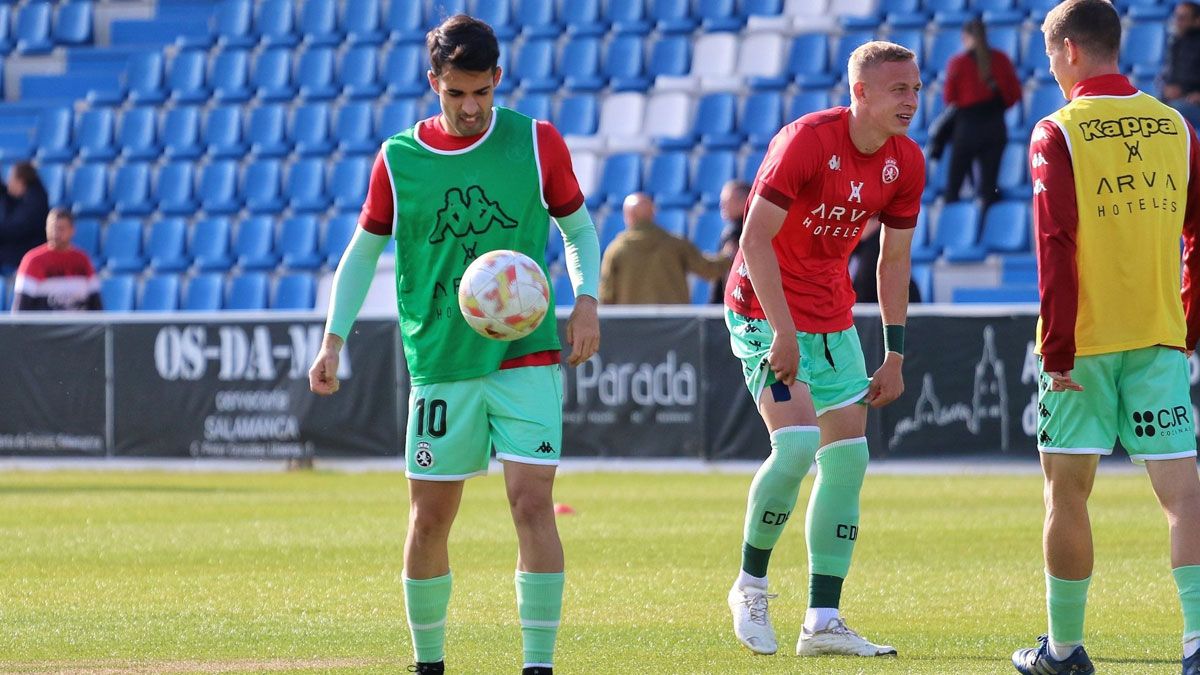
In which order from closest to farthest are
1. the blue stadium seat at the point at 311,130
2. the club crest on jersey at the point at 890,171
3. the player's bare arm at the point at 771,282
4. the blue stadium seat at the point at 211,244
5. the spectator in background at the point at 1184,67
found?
the player's bare arm at the point at 771,282 → the club crest on jersey at the point at 890,171 → the spectator in background at the point at 1184,67 → the blue stadium seat at the point at 211,244 → the blue stadium seat at the point at 311,130

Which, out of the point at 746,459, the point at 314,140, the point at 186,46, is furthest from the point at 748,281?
the point at 186,46

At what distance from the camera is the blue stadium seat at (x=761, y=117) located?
23.0 m

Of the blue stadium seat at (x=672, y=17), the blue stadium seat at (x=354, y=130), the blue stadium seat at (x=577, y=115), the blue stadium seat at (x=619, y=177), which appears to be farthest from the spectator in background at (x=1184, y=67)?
the blue stadium seat at (x=354, y=130)

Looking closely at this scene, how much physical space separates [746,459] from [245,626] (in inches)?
373

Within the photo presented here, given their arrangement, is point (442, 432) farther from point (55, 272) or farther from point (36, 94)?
point (36, 94)

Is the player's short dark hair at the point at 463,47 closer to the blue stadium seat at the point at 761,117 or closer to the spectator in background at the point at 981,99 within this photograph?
the spectator in background at the point at 981,99

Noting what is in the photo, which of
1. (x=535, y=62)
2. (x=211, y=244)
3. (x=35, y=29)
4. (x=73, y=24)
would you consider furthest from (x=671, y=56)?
(x=35, y=29)

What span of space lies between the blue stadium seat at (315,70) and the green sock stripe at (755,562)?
19308 millimetres

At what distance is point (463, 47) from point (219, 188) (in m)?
19.9

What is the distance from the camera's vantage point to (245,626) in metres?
8.08

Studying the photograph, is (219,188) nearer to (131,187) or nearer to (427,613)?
(131,187)

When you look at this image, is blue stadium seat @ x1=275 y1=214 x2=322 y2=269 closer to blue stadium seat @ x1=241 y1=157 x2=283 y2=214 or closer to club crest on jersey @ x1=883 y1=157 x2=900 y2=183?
blue stadium seat @ x1=241 y1=157 x2=283 y2=214

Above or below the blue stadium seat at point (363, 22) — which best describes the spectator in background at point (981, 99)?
below

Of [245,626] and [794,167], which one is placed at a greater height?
[794,167]
